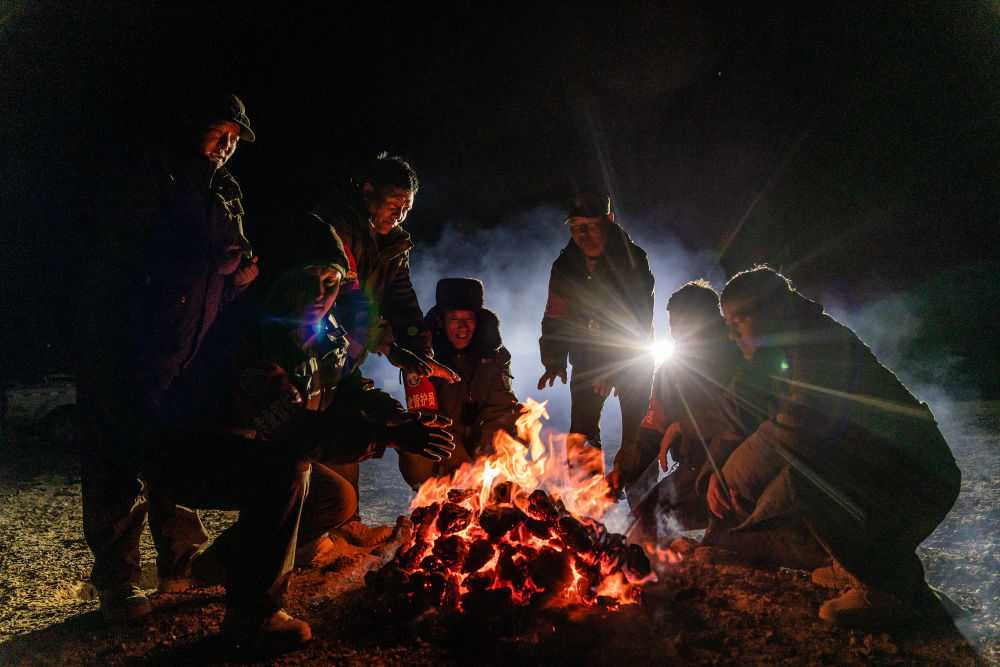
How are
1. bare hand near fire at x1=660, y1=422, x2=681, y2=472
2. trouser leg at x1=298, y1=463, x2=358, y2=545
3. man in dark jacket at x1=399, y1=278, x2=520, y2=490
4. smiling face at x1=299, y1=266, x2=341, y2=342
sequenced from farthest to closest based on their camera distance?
man in dark jacket at x1=399, y1=278, x2=520, y2=490 → bare hand near fire at x1=660, y1=422, x2=681, y2=472 → smiling face at x1=299, y1=266, x2=341, y2=342 → trouser leg at x1=298, y1=463, x2=358, y2=545

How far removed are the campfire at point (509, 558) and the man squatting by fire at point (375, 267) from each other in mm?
1446

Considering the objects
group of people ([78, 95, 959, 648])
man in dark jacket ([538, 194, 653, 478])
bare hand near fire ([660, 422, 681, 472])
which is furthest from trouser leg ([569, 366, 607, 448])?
group of people ([78, 95, 959, 648])

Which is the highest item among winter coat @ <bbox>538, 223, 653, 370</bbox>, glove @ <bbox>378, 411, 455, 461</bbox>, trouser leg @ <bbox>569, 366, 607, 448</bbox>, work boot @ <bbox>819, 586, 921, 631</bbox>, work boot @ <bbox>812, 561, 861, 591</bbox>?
winter coat @ <bbox>538, 223, 653, 370</bbox>

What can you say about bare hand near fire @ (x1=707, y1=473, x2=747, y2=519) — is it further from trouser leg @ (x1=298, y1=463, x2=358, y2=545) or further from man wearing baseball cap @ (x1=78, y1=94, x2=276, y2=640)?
man wearing baseball cap @ (x1=78, y1=94, x2=276, y2=640)

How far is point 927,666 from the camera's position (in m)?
2.33

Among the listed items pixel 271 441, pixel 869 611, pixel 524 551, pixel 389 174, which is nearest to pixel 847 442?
pixel 869 611

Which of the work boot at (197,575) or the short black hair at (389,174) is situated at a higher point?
the short black hair at (389,174)

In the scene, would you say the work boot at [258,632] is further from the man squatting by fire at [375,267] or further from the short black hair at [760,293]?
the short black hair at [760,293]

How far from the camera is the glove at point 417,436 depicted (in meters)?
2.58

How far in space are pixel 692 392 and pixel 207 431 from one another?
4275mm

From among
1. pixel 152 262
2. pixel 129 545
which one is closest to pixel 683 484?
pixel 129 545

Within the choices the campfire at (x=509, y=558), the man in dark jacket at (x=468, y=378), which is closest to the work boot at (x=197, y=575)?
the campfire at (x=509, y=558)

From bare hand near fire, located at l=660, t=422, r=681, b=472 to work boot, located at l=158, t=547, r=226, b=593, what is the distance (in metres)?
3.94

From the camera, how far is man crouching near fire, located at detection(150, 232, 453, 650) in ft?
7.60
